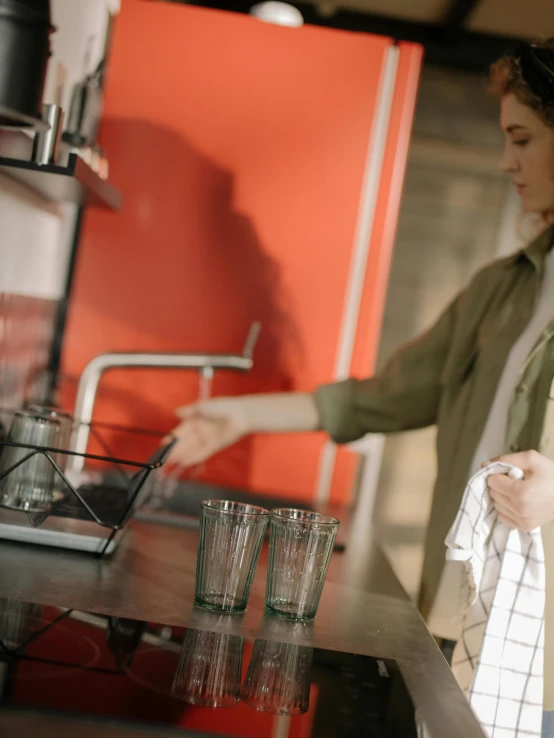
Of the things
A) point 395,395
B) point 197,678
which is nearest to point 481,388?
point 395,395

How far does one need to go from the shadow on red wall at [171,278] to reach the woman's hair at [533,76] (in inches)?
25.1

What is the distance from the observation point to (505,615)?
1.18 meters

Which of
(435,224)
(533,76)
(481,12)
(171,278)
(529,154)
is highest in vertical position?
(481,12)

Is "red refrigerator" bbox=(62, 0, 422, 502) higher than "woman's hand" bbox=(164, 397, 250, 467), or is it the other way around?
"red refrigerator" bbox=(62, 0, 422, 502)

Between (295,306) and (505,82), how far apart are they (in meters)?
0.63

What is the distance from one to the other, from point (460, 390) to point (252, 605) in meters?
0.71

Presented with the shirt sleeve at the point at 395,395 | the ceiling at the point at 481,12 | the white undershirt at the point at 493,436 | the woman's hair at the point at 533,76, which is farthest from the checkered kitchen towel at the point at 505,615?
the ceiling at the point at 481,12

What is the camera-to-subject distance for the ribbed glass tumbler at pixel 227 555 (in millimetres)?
952

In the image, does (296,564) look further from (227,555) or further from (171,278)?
(171,278)

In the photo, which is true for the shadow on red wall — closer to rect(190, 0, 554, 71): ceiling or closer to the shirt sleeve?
the shirt sleeve

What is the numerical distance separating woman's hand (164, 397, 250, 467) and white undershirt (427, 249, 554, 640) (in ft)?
1.47

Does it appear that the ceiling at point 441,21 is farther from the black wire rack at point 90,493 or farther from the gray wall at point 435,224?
the black wire rack at point 90,493

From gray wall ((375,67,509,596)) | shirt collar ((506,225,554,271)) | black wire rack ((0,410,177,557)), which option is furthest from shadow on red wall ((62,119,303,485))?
gray wall ((375,67,509,596))

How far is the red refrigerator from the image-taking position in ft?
6.25
